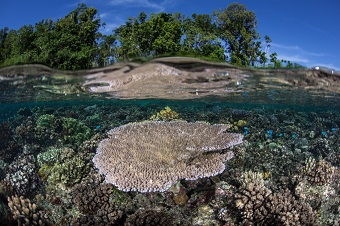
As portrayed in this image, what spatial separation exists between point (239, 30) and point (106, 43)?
24.2 ft

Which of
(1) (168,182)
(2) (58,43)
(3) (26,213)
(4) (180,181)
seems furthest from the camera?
(2) (58,43)

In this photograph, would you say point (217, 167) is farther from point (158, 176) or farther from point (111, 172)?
point (111, 172)

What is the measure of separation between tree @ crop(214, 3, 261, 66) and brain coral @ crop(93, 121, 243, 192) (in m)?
7.03

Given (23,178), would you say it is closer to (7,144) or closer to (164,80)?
(7,144)

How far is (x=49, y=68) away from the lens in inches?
461

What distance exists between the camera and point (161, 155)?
6.72 metres

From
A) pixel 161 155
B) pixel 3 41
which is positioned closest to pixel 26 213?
pixel 161 155

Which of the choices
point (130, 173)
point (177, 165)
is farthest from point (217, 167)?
point (130, 173)

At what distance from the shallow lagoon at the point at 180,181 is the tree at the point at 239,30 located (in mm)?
1386

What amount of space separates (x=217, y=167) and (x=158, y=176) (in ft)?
4.65

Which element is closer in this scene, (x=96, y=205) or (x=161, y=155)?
(x=161, y=155)

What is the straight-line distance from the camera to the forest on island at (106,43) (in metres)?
11.2

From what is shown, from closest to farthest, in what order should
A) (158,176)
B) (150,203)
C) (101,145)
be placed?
(158,176)
(101,145)
(150,203)

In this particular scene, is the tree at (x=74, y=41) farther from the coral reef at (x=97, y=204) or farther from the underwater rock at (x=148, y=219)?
the underwater rock at (x=148, y=219)
